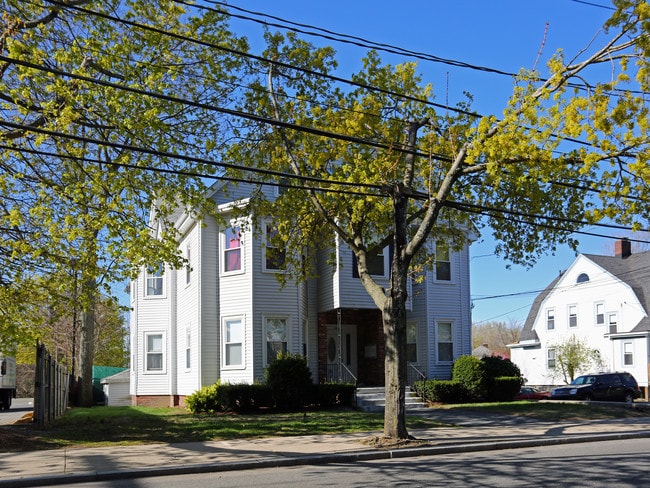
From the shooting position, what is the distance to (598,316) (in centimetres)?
4397

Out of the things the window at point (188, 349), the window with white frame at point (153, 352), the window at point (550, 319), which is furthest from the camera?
the window at point (550, 319)

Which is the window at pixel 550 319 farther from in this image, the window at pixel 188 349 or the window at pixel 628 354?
the window at pixel 188 349

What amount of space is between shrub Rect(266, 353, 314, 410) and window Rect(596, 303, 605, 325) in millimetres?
28160

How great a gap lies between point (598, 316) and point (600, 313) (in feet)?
0.77

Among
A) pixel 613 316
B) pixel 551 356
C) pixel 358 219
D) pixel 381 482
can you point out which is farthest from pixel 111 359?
pixel 381 482

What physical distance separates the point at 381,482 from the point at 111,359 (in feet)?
170

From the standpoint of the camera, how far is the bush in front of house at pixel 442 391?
80.1 ft

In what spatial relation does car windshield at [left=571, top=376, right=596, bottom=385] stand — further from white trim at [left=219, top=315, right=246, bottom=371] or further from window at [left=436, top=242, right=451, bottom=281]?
white trim at [left=219, top=315, right=246, bottom=371]

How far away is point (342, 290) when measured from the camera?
2453cm

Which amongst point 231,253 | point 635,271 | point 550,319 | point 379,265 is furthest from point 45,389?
point 550,319

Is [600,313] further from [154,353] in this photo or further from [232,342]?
[154,353]

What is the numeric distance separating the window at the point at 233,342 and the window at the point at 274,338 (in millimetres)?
920

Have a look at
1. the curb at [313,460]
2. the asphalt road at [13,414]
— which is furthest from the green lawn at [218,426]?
the asphalt road at [13,414]

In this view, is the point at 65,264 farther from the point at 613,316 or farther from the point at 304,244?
the point at 613,316
